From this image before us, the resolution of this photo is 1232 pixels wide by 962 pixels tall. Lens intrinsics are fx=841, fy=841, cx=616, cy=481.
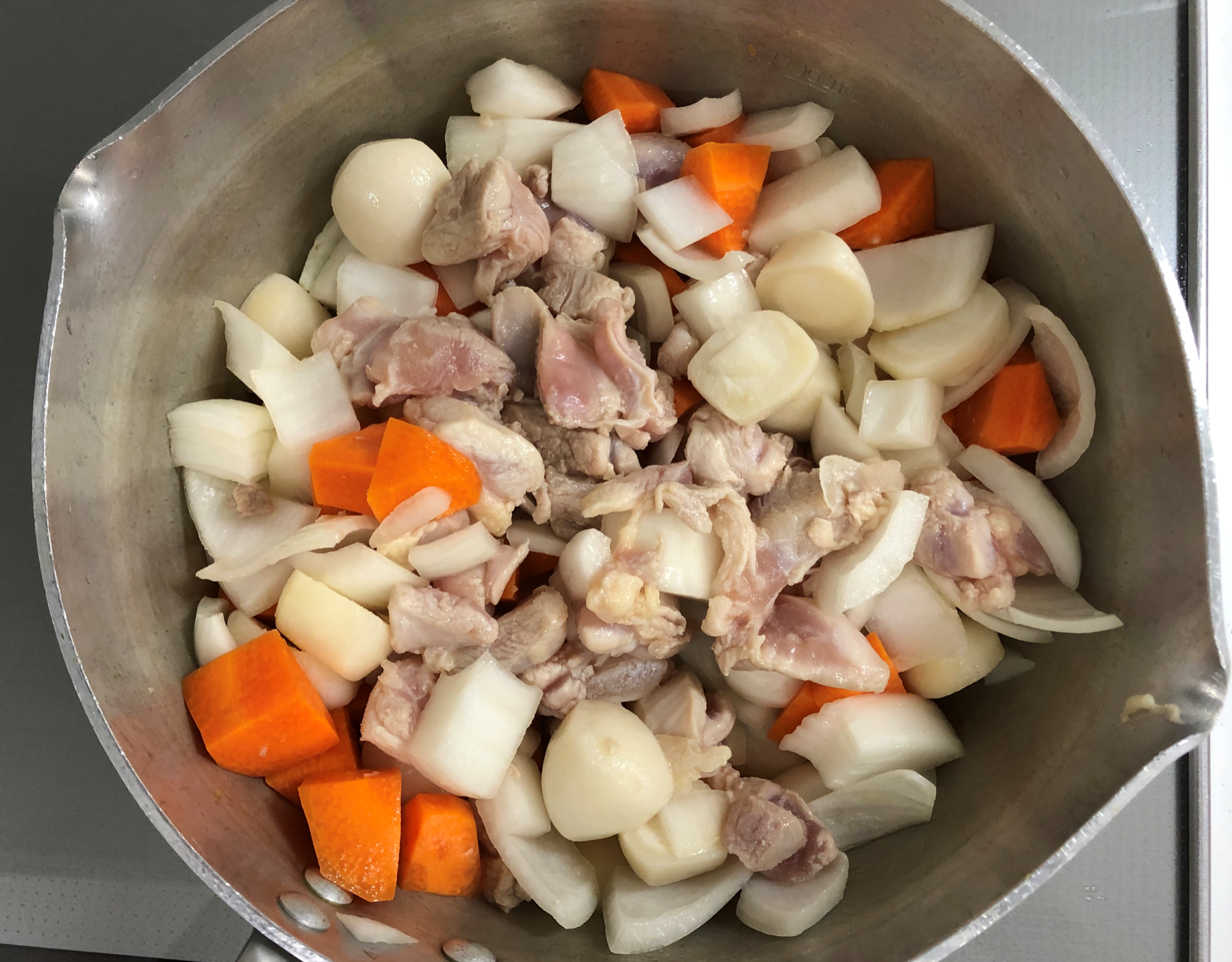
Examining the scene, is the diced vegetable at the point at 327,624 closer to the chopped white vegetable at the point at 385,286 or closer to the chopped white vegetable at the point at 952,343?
the chopped white vegetable at the point at 385,286

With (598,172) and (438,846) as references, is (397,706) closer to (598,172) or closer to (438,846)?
(438,846)

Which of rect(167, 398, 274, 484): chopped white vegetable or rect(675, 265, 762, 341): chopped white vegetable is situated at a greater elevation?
rect(167, 398, 274, 484): chopped white vegetable

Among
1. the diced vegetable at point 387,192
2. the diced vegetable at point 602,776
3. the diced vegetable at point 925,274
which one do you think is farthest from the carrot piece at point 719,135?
the diced vegetable at point 602,776

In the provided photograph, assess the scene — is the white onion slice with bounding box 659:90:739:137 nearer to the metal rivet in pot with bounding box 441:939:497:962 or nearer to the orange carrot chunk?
the orange carrot chunk

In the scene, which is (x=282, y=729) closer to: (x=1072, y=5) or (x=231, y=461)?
(x=231, y=461)

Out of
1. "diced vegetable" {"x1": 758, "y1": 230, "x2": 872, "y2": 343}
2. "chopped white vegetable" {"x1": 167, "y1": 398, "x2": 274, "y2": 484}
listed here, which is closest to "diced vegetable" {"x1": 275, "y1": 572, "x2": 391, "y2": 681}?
"chopped white vegetable" {"x1": 167, "y1": 398, "x2": 274, "y2": 484}

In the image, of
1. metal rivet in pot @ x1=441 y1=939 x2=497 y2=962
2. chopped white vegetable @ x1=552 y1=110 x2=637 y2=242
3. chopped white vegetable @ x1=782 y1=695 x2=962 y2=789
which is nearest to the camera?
metal rivet in pot @ x1=441 y1=939 x2=497 y2=962

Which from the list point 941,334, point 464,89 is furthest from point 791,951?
point 464,89
